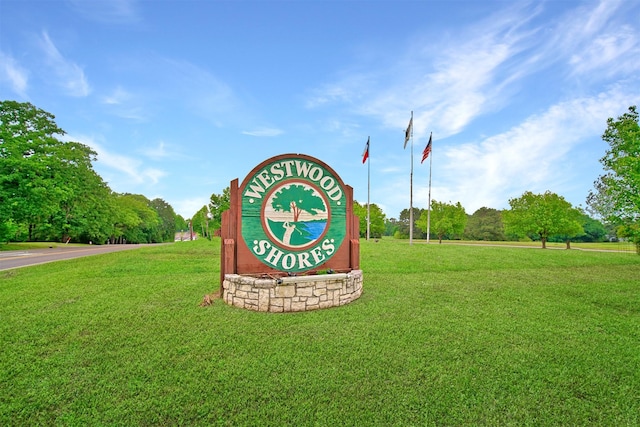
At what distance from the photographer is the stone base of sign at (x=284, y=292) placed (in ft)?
20.5

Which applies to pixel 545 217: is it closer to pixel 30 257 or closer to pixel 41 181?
pixel 30 257

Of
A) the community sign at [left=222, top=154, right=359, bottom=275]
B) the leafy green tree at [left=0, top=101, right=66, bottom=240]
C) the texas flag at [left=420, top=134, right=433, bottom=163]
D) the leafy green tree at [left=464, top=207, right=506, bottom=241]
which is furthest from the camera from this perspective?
the leafy green tree at [left=464, top=207, right=506, bottom=241]

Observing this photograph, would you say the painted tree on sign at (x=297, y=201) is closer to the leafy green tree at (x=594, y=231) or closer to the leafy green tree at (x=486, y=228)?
the leafy green tree at (x=486, y=228)

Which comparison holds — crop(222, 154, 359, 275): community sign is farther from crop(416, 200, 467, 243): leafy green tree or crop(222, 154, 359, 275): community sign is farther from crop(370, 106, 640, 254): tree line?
crop(416, 200, 467, 243): leafy green tree

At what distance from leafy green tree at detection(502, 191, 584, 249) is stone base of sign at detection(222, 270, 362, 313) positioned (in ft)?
95.3

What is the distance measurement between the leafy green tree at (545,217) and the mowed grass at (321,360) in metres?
23.5

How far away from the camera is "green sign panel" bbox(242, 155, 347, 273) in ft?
22.0

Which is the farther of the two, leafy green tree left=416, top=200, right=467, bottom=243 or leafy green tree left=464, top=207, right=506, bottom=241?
leafy green tree left=464, top=207, right=506, bottom=241

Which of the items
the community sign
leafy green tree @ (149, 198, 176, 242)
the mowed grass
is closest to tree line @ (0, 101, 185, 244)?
the mowed grass

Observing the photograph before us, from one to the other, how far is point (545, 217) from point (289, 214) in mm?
29953

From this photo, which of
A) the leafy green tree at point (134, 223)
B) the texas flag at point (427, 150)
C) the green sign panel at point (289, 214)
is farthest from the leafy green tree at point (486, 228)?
the leafy green tree at point (134, 223)

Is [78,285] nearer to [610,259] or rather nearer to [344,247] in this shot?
[344,247]

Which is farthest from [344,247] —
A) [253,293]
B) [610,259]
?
[610,259]

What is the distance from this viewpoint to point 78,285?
8.68m
